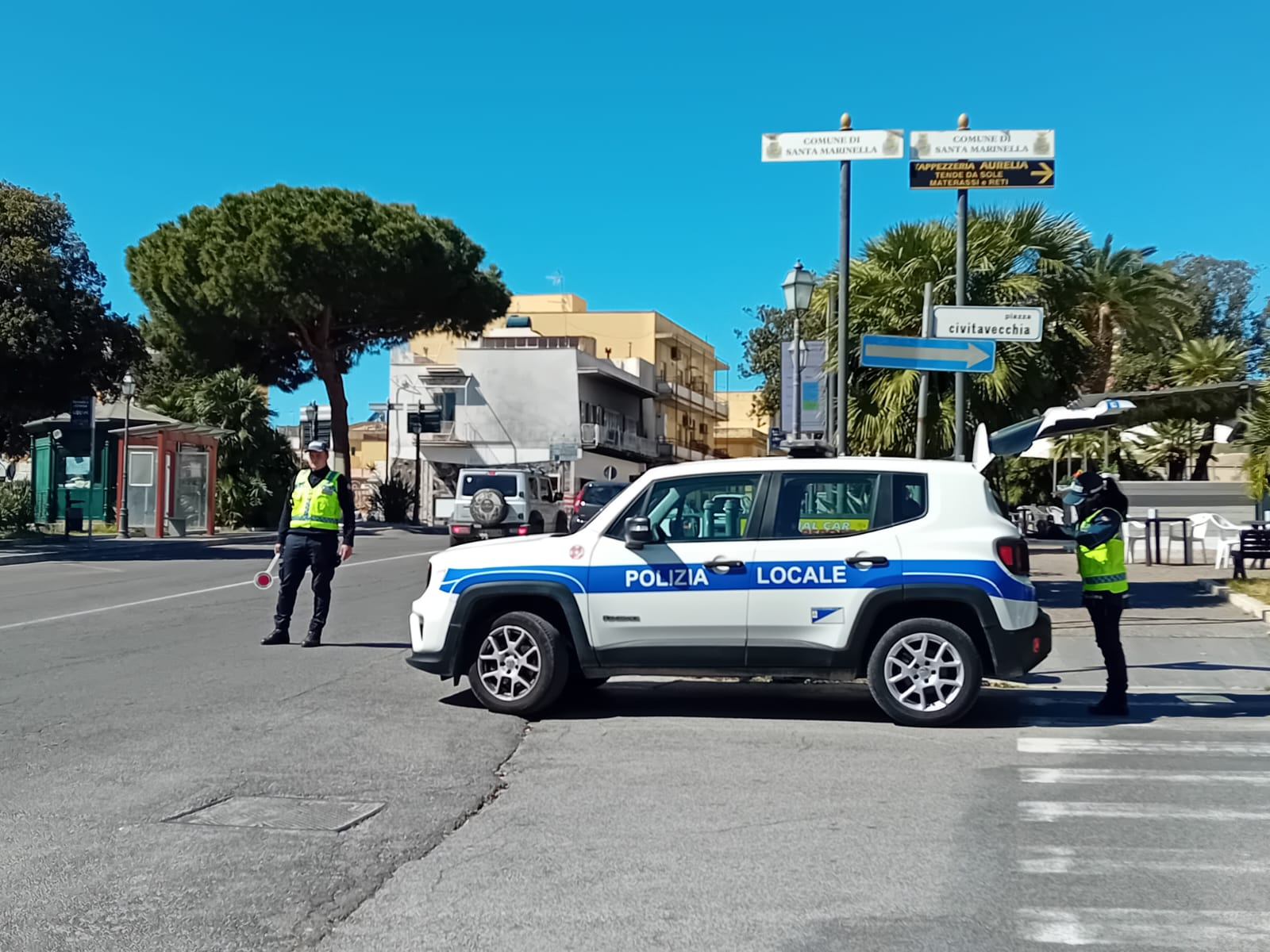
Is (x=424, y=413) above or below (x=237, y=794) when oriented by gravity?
above

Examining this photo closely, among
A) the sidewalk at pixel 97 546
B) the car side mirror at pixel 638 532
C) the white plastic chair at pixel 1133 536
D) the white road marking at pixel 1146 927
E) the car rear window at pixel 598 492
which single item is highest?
the car rear window at pixel 598 492

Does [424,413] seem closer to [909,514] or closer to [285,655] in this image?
[285,655]

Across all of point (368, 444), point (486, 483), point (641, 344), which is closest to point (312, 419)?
point (486, 483)

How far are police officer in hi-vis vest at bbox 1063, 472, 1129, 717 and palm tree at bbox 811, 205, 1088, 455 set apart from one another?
33.8 ft

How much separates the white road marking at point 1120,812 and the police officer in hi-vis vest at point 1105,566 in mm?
2641

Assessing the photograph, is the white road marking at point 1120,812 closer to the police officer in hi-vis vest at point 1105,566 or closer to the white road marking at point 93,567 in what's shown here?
the police officer in hi-vis vest at point 1105,566

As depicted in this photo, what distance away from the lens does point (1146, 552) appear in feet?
80.7

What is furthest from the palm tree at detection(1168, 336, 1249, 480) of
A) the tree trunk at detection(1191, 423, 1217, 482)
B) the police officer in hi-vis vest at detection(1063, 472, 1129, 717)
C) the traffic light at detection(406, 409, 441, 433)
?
the traffic light at detection(406, 409, 441, 433)

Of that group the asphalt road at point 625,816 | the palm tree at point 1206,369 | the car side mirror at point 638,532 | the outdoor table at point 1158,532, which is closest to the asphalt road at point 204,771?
the asphalt road at point 625,816

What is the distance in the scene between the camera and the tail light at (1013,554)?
8.21m

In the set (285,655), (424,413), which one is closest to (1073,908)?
(285,655)

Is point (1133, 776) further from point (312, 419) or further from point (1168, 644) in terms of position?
point (312, 419)

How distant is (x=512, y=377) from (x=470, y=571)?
55892 mm

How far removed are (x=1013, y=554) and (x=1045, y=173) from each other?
5.55m
